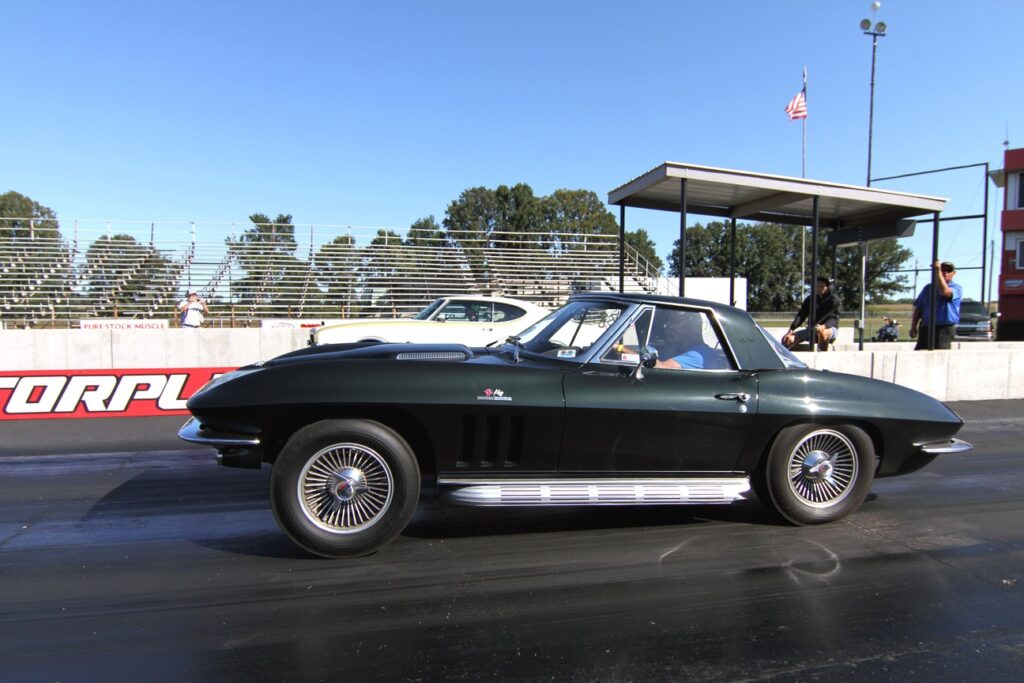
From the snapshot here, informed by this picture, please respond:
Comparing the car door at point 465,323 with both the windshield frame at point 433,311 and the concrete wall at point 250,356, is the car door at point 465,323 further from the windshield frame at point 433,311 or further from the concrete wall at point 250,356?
the concrete wall at point 250,356

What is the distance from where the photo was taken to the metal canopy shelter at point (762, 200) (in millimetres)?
8133

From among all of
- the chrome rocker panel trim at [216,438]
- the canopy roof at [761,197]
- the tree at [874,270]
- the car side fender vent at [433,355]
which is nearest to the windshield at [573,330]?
the car side fender vent at [433,355]

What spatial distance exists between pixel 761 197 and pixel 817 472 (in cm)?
603

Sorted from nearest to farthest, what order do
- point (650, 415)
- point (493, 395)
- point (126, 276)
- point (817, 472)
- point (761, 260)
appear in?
point (493, 395) < point (650, 415) < point (817, 472) < point (126, 276) < point (761, 260)

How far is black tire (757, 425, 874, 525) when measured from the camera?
4035mm

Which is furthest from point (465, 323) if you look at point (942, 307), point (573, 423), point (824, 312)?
point (942, 307)

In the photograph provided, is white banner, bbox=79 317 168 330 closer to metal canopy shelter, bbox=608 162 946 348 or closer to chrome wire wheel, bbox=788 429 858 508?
metal canopy shelter, bbox=608 162 946 348

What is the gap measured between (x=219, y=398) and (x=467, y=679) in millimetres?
1992

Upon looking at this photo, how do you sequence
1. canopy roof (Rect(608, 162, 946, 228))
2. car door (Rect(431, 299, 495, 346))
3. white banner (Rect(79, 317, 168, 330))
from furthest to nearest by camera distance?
white banner (Rect(79, 317, 168, 330))
car door (Rect(431, 299, 495, 346))
canopy roof (Rect(608, 162, 946, 228))

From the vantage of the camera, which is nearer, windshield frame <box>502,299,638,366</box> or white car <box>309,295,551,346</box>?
windshield frame <box>502,299,638,366</box>

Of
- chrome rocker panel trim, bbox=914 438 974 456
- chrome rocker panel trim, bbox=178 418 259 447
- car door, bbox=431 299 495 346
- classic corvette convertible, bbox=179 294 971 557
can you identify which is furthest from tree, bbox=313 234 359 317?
chrome rocker panel trim, bbox=914 438 974 456

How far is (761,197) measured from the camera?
9125 millimetres

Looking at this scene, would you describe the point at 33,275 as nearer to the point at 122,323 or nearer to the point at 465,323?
the point at 122,323

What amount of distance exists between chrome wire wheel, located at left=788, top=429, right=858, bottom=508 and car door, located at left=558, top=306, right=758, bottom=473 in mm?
487
